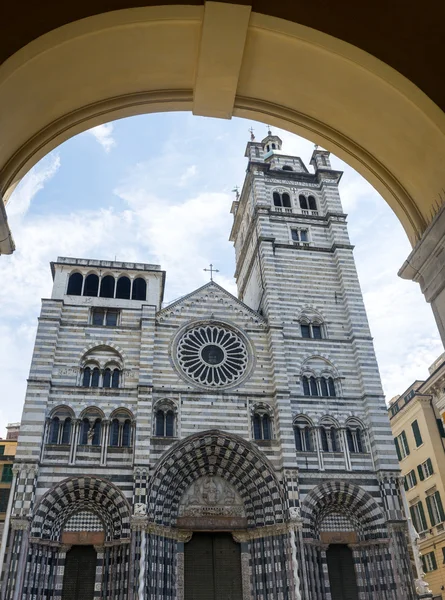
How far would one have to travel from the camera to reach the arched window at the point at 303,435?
24562 mm

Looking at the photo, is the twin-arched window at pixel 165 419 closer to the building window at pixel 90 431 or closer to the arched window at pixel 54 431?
the building window at pixel 90 431

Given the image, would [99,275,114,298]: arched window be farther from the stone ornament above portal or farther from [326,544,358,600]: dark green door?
[326,544,358,600]: dark green door

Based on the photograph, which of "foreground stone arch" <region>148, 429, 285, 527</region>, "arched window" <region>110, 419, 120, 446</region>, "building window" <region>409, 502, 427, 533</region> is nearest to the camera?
"foreground stone arch" <region>148, 429, 285, 527</region>

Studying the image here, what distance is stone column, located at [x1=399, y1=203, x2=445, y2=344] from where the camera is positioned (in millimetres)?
4117

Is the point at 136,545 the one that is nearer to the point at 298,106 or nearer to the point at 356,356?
the point at 356,356

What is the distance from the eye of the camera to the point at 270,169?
34031 mm

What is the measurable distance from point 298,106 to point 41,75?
7.09 feet

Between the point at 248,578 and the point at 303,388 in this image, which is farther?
the point at 303,388

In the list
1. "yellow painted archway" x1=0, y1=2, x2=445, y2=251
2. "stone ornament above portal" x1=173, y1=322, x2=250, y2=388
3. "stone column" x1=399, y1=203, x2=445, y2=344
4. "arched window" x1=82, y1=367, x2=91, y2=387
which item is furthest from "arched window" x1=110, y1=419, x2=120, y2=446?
"stone column" x1=399, y1=203, x2=445, y2=344

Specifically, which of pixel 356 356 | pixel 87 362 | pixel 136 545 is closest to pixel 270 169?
pixel 356 356

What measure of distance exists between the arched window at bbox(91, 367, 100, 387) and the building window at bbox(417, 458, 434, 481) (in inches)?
702

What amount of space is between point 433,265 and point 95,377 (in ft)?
73.5

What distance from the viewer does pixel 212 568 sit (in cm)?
2253

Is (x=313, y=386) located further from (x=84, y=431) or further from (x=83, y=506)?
(x=83, y=506)
